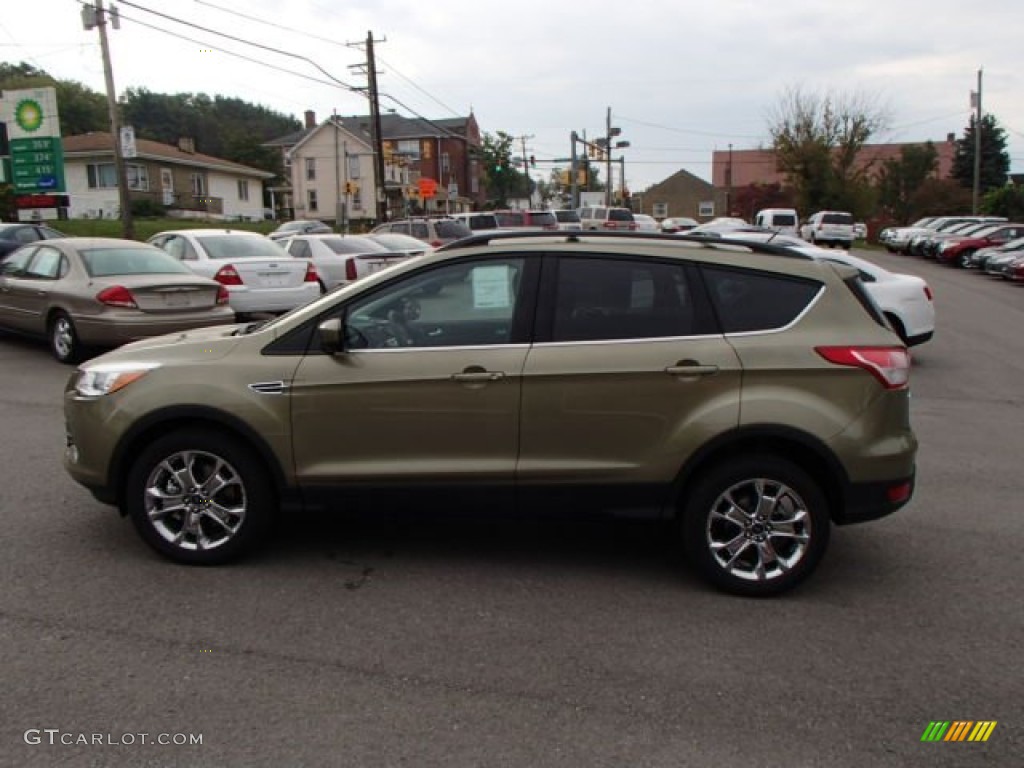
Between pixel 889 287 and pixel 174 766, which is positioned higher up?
pixel 889 287

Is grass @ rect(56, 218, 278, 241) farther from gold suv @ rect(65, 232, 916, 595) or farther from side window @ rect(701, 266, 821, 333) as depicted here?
side window @ rect(701, 266, 821, 333)

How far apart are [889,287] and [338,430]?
9.08 meters

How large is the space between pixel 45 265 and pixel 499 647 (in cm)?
999

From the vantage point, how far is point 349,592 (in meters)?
4.37

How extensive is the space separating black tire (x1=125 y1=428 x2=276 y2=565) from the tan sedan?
245 inches

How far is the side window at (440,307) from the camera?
14.6 feet

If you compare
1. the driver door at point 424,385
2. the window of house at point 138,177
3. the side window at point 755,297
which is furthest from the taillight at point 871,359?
the window of house at point 138,177

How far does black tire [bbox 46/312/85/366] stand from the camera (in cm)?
1078

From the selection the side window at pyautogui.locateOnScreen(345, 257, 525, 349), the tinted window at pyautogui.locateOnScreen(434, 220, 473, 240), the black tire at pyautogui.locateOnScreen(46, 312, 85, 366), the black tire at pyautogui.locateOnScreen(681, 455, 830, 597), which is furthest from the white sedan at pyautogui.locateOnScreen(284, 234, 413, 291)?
the black tire at pyautogui.locateOnScreen(681, 455, 830, 597)

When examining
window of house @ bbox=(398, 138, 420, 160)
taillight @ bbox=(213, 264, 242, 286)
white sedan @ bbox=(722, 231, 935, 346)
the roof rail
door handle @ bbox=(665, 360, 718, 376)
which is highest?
window of house @ bbox=(398, 138, 420, 160)

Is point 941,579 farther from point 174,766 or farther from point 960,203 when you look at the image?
point 960,203

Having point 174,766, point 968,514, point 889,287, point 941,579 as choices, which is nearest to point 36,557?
point 174,766

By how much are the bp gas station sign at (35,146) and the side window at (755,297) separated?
29083 mm

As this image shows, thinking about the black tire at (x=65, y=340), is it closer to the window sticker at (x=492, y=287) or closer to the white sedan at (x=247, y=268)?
the white sedan at (x=247, y=268)
